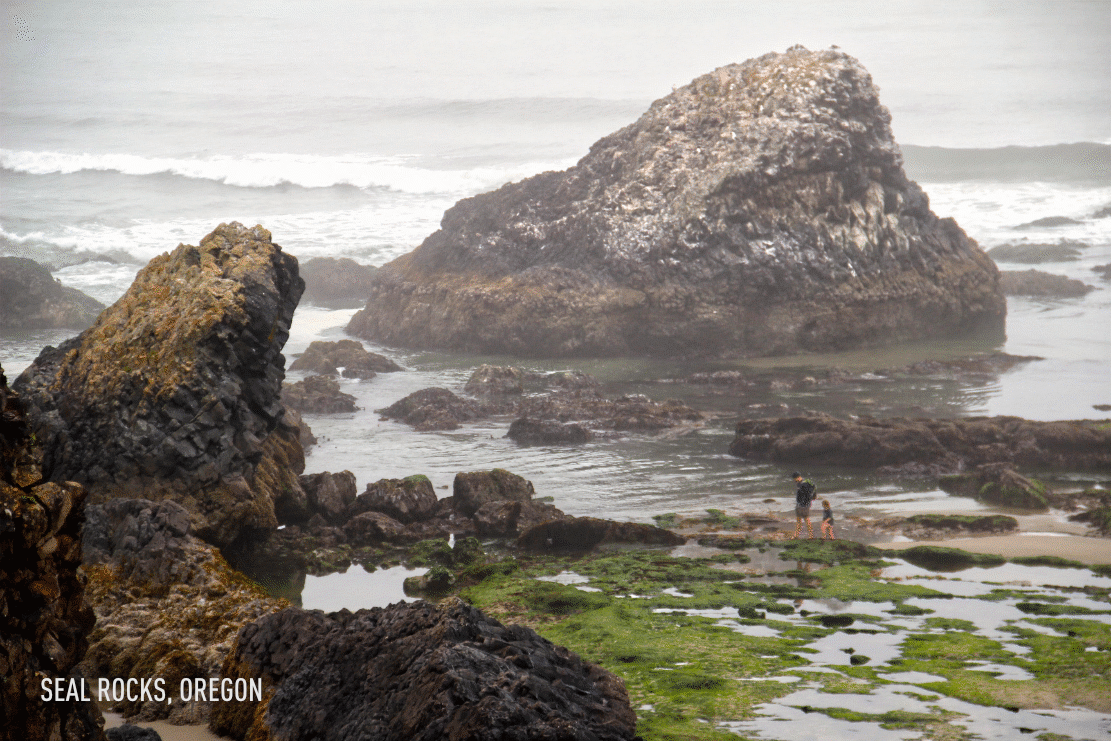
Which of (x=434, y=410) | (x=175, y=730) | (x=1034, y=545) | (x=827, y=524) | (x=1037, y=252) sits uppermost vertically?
(x=1037, y=252)

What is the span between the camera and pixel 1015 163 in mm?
70125

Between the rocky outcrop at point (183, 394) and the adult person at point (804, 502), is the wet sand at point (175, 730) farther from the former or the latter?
the adult person at point (804, 502)

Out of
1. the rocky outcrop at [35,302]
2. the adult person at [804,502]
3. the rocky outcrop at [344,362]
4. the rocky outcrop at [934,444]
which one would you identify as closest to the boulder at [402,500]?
the adult person at [804,502]

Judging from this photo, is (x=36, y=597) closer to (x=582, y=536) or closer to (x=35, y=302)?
(x=582, y=536)

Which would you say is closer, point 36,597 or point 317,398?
point 36,597

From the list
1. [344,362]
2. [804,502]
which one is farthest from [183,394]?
[344,362]

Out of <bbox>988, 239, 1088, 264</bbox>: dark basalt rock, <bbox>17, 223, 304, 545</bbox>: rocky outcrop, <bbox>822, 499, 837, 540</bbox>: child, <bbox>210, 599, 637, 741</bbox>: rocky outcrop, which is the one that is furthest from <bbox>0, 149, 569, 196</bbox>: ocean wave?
<bbox>210, 599, 637, 741</bbox>: rocky outcrop

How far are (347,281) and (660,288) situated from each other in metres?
17.1

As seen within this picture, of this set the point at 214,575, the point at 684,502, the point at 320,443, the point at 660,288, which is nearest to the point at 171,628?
the point at 214,575

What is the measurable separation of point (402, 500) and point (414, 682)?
31.3 feet

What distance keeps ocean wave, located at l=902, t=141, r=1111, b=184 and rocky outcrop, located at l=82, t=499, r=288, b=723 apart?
65.7 m

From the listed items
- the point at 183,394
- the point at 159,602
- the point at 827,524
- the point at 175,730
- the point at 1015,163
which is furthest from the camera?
the point at 1015,163

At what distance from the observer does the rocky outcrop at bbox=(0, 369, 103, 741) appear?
5547 millimetres

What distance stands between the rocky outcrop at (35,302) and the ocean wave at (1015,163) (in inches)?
2186
